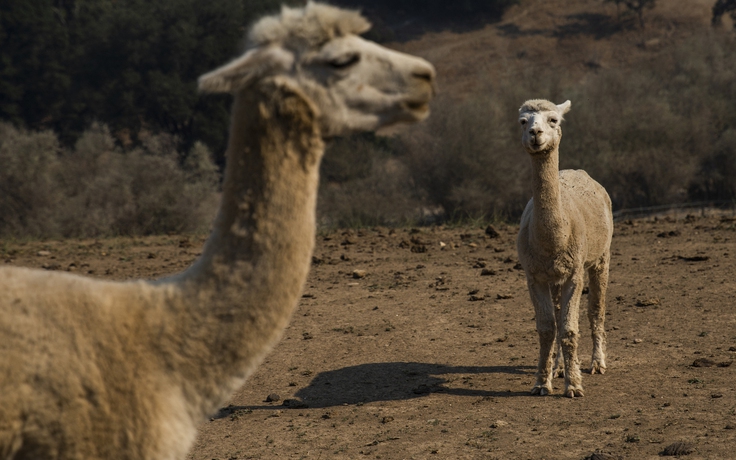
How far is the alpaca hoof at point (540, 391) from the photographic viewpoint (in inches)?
280

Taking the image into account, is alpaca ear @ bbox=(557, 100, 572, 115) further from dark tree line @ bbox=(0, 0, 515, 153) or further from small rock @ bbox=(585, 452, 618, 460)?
dark tree line @ bbox=(0, 0, 515, 153)

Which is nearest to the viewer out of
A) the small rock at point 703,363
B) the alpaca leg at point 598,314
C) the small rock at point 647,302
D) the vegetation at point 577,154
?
the small rock at point 703,363

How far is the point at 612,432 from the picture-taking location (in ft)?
19.8

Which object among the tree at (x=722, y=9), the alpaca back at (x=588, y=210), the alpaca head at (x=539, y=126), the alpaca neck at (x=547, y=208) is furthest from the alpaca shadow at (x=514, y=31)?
the alpaca neck at (x=547, y=208)

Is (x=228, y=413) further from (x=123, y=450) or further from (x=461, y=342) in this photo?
(x=123, y=450)

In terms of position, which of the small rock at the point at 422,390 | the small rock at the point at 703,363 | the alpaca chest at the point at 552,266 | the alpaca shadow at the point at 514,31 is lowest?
the small rock at the point at 422,390

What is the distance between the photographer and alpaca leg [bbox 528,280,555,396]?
709cm

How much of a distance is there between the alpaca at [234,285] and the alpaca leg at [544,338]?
451cm

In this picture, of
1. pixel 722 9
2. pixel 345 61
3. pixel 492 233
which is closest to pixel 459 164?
pixel 492 233

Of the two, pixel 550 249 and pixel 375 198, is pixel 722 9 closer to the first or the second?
pixel 375 198

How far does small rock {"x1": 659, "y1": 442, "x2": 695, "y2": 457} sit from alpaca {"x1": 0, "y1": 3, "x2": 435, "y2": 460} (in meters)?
3.57

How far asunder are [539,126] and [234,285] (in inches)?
178

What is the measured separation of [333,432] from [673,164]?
1833cm

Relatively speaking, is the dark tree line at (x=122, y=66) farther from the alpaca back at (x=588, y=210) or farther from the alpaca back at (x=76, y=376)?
the alpaca back at (x=76, y=376)
